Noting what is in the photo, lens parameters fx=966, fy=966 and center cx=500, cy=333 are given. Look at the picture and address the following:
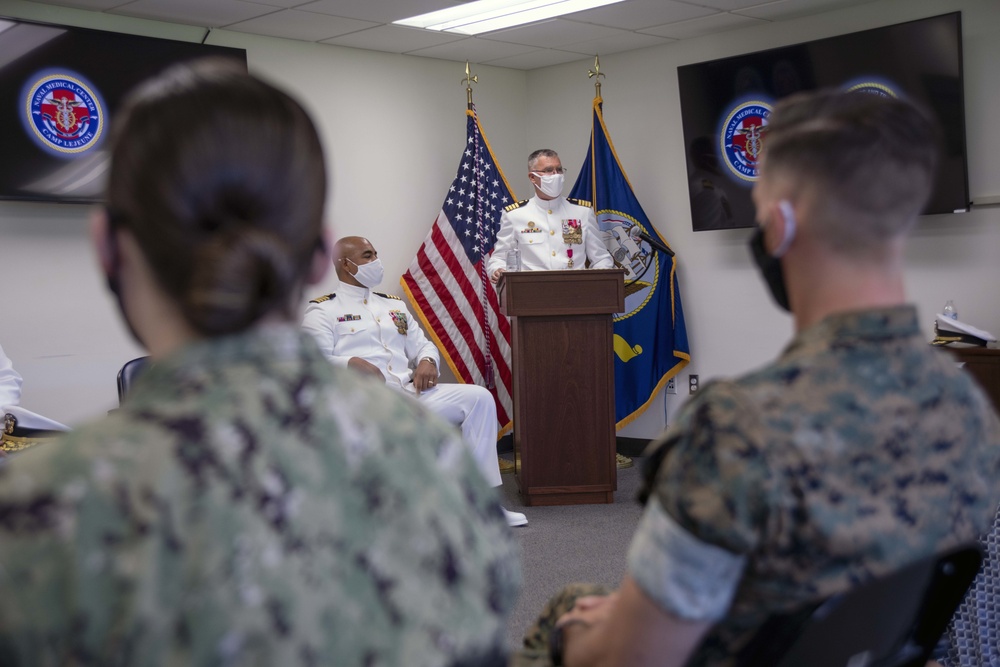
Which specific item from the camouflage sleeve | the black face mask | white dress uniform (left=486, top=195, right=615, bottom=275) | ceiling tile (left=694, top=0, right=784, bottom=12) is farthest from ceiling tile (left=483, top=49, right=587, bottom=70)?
the camouflage sleeve

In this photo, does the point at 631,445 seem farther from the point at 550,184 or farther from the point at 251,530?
the point at 251,530

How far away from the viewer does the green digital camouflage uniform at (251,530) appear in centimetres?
66

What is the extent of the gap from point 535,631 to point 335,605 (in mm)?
663

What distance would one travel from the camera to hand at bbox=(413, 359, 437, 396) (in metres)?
4.85

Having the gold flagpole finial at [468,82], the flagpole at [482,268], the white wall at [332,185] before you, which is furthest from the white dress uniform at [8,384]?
the gold flagpole finial at [468,82]

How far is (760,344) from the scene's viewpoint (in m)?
5.82

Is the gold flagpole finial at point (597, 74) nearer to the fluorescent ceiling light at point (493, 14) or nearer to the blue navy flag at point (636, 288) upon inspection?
the blue navy flag at point (636, 288)

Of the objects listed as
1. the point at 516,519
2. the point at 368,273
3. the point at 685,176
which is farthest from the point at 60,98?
the point at 685,176

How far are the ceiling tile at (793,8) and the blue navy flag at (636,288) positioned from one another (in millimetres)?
1126

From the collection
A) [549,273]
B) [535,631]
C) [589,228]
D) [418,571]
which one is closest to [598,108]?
[589,228]

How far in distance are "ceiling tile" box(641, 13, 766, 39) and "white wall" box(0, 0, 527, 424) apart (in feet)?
4.36

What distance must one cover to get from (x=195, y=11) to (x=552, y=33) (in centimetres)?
204

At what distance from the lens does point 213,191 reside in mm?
750

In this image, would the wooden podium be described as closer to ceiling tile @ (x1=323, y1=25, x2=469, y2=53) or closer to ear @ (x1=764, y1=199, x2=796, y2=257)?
ceiling tile @ (x1=323, y1=25, x2=469, y2=53)
